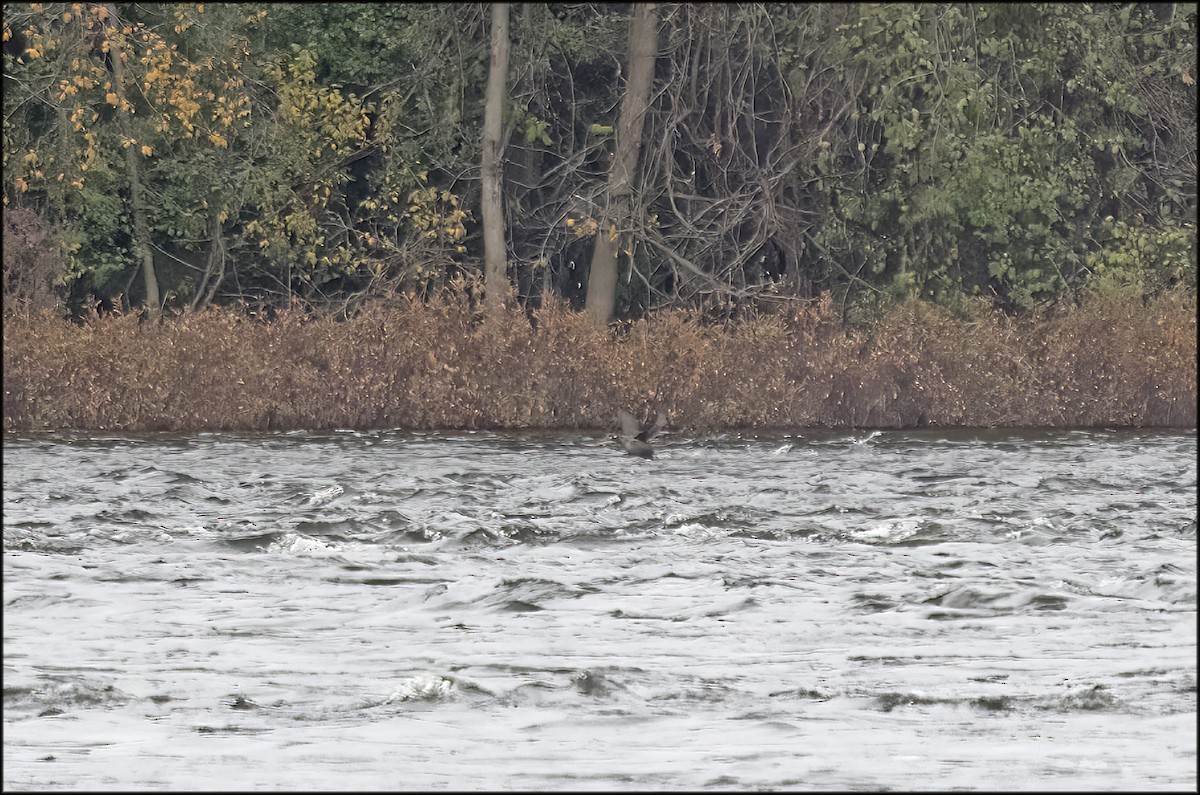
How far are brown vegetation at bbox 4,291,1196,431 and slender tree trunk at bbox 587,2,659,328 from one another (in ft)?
11.8

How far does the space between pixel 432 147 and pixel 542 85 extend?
1943mm

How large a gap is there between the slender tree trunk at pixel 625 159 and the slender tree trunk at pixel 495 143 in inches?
58.5

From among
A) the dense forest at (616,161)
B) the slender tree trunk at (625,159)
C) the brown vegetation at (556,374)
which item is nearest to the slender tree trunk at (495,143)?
the dense forest at (616,161)

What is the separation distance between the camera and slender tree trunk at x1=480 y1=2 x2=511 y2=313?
29.8 meters

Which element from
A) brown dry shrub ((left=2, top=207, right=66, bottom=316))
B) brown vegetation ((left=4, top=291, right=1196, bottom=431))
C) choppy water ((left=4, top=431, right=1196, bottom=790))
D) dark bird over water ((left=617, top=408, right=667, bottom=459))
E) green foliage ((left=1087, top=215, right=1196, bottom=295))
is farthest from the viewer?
green foliage ((left=1087, top=215, right=1196, bottom=295))

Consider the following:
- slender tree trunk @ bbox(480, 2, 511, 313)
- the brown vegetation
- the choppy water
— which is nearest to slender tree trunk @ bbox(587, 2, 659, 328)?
slender tree trunk @ bbox(480, 2, 511, 313)

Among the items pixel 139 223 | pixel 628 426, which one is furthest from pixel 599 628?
pixel 139 223

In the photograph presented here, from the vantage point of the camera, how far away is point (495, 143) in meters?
29.9

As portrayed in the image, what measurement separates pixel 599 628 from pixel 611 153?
20.3 meters

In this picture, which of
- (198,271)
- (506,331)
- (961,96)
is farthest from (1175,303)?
(198,271)

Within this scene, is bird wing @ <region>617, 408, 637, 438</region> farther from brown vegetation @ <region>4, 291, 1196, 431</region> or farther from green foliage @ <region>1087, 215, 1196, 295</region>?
green foliage @ <region>1087, 215, 1196, 295</region>

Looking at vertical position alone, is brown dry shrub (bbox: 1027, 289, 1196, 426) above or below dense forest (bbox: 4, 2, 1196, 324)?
below

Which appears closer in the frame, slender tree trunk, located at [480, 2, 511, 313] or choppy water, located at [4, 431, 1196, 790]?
choppy water, located at [4, 431, 1196, 790]

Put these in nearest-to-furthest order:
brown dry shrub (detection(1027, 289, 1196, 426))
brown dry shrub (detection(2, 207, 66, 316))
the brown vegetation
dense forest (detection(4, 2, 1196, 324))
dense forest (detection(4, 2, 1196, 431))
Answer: the brown vegetation → brown dry shrub (detection(1027, 289, 1196, 426)) → brown dry shrub (detection(2, 207, 66, 316)) → dense forest (detection(4, 2, 1196, 431)) → dense forest (detection(4, 2, 1196, 324))
